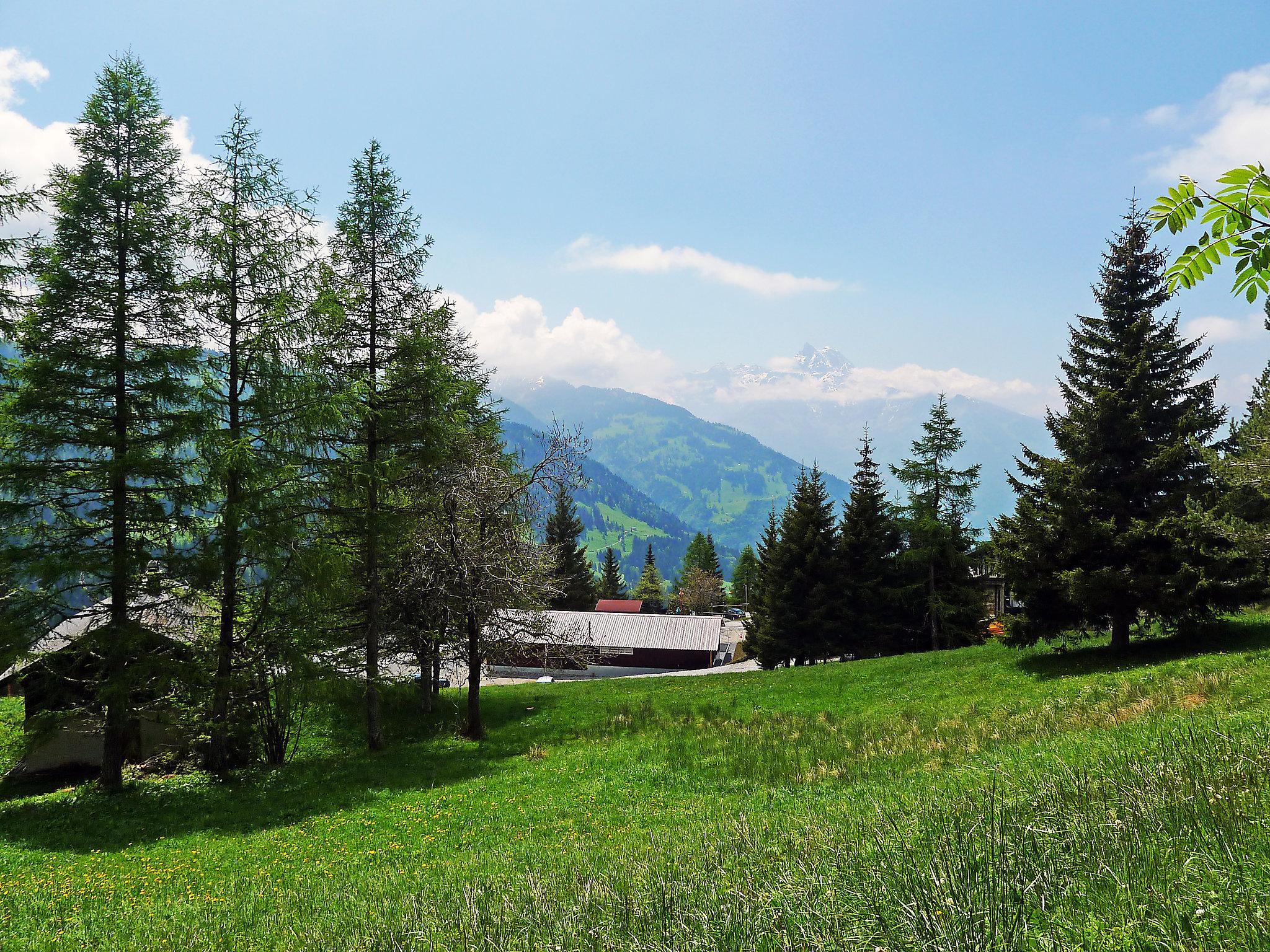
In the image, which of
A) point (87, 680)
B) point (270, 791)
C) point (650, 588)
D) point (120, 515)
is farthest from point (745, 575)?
point (120, 515)

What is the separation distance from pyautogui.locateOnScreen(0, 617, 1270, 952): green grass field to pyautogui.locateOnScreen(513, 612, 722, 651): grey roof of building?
132 ft

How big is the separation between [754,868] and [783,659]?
38546mm

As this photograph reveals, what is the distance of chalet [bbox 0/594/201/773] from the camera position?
581 inches

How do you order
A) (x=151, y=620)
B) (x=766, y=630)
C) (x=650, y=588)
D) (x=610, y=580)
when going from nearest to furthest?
(x=151, y=620) < (x=766, y=630) < (x=610, y=580) < (x=650, y=588)

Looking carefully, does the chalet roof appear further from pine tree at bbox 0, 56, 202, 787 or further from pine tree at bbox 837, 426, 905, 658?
pine tree at bbox 837, 426, 905, 658

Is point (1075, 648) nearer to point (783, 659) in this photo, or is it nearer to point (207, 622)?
point (783, 659)

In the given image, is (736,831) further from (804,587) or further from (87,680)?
(804,587)

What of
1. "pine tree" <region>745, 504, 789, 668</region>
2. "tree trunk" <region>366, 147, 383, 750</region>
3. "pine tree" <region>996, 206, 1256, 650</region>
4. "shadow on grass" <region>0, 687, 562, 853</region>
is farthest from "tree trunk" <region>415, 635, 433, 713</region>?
"pine tree" <region>745, 504, 789, 668</region>

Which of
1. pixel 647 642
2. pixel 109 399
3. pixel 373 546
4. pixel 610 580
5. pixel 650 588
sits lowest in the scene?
pixel 647 642

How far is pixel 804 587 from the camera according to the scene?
40.1m

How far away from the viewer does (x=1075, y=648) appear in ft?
75.4

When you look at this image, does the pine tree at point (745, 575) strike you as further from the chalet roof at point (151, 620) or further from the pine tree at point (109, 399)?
the pine tree at point (109, 399)

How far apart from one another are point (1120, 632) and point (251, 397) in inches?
1033

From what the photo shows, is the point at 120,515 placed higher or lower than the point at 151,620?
higher
